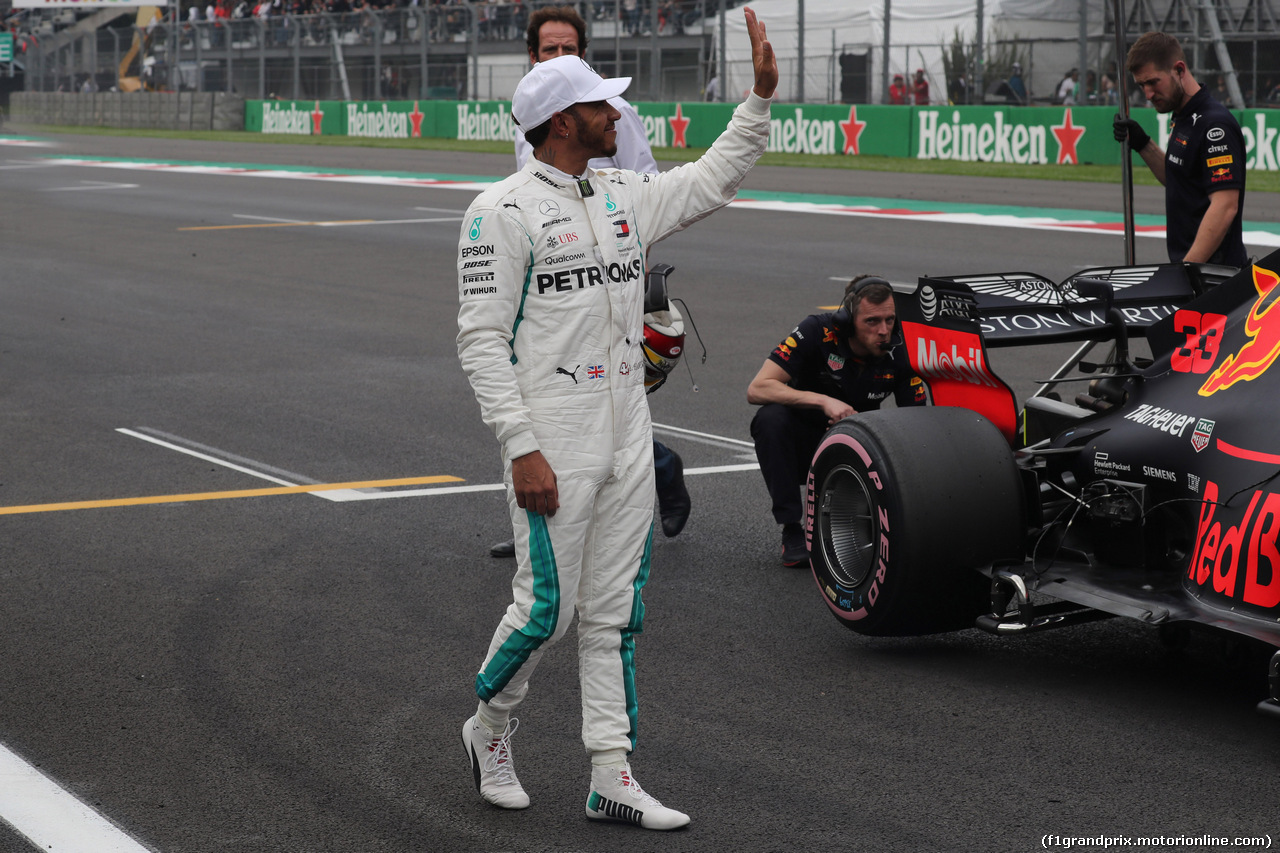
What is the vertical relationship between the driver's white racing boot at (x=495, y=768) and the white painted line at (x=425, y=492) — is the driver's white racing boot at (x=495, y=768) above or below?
below

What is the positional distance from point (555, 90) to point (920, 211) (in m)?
16.8

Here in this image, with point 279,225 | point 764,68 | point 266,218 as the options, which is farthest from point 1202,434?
point 266,218

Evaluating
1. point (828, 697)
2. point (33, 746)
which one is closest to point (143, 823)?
point (33, 746)

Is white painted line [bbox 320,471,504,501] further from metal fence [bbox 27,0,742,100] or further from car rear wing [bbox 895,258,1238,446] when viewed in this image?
metal fence [bbox 27,0,742,100]

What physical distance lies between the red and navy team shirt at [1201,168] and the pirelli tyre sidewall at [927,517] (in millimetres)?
2449

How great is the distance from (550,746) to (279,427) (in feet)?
14.9

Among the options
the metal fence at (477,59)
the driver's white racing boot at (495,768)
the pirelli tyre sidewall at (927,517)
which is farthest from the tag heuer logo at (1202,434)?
the metal fence at (477,59)

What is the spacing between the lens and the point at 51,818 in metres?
3.66

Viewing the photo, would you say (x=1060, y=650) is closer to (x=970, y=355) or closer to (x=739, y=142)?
(x=970, y=355)

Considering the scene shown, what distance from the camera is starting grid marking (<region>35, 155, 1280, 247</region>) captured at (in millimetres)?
17281

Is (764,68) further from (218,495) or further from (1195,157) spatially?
(218,495)

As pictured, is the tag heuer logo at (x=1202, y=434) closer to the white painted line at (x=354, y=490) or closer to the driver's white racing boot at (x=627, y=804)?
the driver's white racing boot at (x=627, y=804)

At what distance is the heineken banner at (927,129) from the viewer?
2384 centimetres

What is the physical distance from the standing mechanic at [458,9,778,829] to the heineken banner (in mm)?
19176
